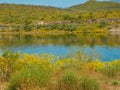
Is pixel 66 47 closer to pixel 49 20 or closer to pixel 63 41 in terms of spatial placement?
pixel 63 41

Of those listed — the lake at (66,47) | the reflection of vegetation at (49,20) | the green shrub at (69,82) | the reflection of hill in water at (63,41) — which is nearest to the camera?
the green shrub at (69,82)

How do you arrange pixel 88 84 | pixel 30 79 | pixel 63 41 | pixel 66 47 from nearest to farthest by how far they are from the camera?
pixel 88 84 → pixel 30 79 → pixel 66 47 → pixel 63 41

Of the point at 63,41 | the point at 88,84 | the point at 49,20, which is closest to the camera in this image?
the point at 88,84

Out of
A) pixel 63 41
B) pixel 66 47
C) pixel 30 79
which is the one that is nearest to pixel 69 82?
pixel 30 79

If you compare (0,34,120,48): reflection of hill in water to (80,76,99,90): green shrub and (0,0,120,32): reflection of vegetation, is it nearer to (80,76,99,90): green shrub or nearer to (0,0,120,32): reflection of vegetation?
(0,0,120,32): reflection of vegetation

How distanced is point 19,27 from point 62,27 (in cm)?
1859

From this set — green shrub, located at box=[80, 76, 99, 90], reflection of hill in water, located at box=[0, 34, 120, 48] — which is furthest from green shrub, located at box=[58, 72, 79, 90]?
reflection of hill in water, located at box=[0, 34, 120, 48]

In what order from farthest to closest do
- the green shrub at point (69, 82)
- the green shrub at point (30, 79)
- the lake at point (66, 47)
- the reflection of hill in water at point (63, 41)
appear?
the reflection of hill in water at point (63, 41)
the lake at point (66, 47)
the green shrub at point (30, 79)
the green shrub at point (69, 82)

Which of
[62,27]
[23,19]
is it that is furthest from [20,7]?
[62,27]

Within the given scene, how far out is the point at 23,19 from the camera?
5802 inches

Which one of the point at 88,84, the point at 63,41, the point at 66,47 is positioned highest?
the point at 88,84

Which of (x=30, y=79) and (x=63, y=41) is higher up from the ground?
(x=30, y=79)

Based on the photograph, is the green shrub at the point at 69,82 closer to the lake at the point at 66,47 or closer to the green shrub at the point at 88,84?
the green shrub at the point at 88,84

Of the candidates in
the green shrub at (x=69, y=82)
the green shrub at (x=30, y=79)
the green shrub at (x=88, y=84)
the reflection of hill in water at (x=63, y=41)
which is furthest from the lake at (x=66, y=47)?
the green shrub at (x=88, y=84)
